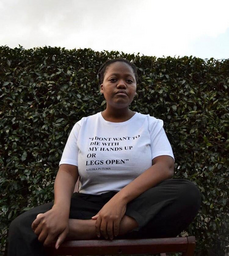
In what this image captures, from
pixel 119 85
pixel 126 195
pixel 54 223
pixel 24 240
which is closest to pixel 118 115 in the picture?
pixel 119 85

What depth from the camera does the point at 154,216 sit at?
1494mm

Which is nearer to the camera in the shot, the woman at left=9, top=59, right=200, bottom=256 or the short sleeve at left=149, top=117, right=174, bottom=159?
the woman at left=9, top=59, right=200, bottom=256

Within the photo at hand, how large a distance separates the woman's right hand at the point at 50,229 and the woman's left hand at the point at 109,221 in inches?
6.4

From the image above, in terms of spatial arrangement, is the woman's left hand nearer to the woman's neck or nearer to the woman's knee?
the woman's knee

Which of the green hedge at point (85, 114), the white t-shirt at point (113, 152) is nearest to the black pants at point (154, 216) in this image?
the white t-shirt at point (113, 152)

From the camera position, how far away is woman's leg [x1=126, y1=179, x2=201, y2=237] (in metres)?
1.50

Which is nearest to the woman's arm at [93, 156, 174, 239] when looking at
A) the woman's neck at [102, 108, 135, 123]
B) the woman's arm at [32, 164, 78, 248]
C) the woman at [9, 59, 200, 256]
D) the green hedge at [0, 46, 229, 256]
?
the woman at [9, 59, 200, 256]

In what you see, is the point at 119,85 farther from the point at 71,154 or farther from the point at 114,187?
the point at 114,187

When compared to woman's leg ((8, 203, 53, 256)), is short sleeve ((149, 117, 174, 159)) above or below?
above

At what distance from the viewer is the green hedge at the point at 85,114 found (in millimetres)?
2830

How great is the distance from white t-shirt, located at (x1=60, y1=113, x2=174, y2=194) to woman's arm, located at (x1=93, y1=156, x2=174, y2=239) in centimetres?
9

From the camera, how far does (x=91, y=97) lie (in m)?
2.88

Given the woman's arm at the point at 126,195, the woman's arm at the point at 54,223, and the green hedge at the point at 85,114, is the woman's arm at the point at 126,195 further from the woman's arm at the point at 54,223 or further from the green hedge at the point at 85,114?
the green hedge at the point at 85,114

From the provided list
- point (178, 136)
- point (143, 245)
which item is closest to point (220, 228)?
point (178, 136)
